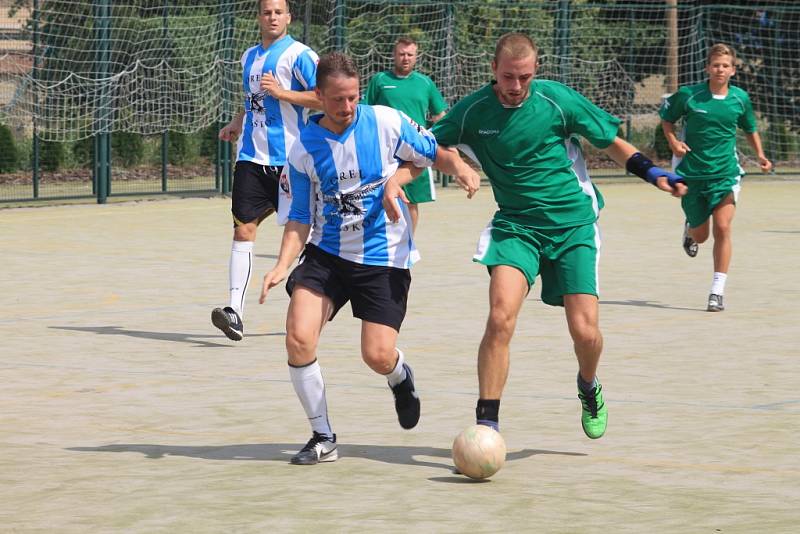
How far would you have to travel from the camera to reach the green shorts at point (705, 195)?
41.9ft

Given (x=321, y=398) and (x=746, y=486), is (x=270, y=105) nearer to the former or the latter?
(x=321, y=398)

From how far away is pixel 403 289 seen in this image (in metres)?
7.08

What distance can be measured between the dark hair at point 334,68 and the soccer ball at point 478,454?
157 cm

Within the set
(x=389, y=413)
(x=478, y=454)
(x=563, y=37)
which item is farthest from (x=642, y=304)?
(x=563, y=37)

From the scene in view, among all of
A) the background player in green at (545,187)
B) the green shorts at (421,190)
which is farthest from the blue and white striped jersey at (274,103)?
the background player in green at (545,187)

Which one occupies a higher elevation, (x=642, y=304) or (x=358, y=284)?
(x=358, y=284)

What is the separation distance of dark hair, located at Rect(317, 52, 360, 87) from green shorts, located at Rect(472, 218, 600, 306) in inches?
36.6

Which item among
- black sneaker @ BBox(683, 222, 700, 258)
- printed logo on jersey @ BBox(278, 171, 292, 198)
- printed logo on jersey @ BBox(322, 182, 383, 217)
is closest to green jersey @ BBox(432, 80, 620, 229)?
printed logo on jersey @ BBox(322, 182, 383, 217)

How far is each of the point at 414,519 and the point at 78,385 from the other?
351 centimetres

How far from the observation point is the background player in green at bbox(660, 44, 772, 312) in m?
12.7

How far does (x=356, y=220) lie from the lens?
275 inches

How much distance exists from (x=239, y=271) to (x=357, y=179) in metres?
3.79

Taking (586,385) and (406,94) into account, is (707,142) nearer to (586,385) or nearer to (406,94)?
(406,94)

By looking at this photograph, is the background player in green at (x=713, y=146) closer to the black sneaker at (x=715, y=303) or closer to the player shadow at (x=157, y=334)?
the black sneaker at (x=715, y=303)
